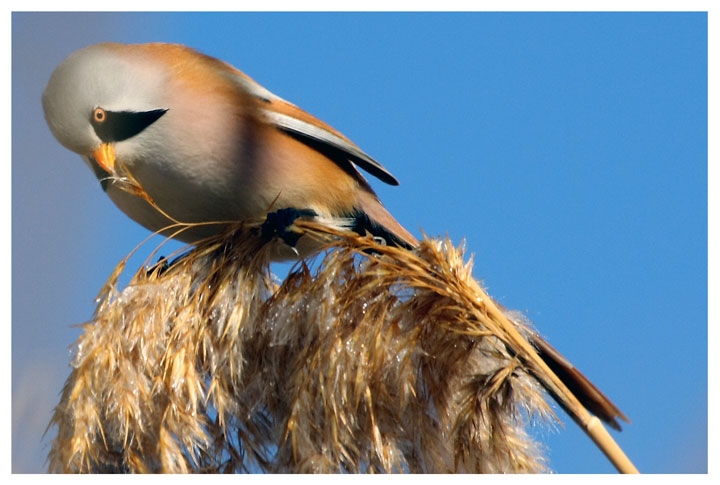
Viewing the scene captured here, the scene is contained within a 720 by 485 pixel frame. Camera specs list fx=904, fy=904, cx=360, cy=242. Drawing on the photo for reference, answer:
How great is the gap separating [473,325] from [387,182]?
112 cm

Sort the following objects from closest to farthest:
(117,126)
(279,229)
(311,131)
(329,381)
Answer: (329,381), (279,229), (117,126), (311,131)

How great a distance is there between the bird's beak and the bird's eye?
2.9 inches

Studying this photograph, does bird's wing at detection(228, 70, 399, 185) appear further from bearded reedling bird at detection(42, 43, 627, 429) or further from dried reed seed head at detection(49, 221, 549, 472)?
dried reed seed head at detection(49, 221, 549, 472)

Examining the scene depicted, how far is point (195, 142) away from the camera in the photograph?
108 inches

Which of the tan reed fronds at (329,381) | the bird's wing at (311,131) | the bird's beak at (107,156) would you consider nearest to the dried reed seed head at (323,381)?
the tan reed fronds at (329,381)

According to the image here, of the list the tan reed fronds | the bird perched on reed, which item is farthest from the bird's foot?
the tan reed fronds

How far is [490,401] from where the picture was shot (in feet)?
6.53

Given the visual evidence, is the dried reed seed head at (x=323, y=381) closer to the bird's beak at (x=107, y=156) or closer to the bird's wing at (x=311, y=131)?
the bird's beak at (x=107, y=156)

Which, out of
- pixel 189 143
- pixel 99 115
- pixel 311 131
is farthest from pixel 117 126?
pixel 311 131

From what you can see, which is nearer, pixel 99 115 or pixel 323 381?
pixel 323 381

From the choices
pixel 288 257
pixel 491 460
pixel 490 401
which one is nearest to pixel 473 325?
pixel 490 401

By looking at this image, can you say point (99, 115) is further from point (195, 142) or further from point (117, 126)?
point (195, 142)

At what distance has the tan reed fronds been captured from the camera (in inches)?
76.9

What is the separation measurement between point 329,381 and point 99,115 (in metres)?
1.24
